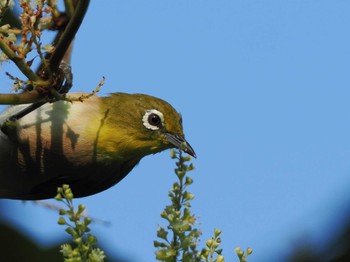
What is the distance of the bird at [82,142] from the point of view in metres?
5.72

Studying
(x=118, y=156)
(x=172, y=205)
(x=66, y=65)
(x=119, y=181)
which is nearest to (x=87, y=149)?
(x=118, y=156)

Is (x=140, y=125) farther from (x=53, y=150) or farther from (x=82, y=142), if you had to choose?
(x=53, y=150)

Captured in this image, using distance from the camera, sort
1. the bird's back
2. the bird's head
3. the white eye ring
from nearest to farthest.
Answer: the bird's back
the bird's head
the white eye ring

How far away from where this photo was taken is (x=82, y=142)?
19.0ft

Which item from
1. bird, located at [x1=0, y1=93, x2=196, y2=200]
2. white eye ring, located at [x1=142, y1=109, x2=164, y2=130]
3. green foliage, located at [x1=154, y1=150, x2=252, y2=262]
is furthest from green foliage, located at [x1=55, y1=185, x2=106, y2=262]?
white eye ring, located at [x1=142, y1=109, x2=164, y2=130]

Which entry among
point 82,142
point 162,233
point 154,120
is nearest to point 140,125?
point 154,120

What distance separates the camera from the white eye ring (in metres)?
6.21

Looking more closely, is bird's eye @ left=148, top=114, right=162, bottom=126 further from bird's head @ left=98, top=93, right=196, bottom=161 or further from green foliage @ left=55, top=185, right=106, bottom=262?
green foliage @ left=55, top=185, right=106, bottom=262

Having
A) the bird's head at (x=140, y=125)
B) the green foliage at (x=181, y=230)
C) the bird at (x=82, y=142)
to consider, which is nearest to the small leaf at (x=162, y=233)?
the green foliage at (x=181, y=230)

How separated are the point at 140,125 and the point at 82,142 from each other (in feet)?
2.03

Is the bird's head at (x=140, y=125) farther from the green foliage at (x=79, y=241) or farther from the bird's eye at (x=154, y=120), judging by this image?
the green foliage at (x=79, y=241)

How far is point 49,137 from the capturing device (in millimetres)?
5719

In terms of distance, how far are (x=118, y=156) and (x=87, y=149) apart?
11.6 inches

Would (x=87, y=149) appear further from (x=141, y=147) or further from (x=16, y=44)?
(x=16, y=44)
